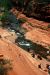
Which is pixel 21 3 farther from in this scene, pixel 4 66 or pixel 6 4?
pixel 4 66

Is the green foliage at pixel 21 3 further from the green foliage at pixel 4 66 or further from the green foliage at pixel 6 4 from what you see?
the green foliage at pixel 4 66

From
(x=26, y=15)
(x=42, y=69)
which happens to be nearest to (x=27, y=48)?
(x=42, y=69)

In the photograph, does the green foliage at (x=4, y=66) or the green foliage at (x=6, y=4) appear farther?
the green foliage at (x=6, y=4)

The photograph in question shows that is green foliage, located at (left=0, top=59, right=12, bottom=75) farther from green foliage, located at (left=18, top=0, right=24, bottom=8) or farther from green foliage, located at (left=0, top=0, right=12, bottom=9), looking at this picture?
green foliage, located at (left=0, top=0, right=12, bottom=9)

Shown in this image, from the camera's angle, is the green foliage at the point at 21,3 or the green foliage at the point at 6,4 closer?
the green foliage at the point at 21,3

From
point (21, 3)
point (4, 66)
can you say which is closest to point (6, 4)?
point (21, 3)

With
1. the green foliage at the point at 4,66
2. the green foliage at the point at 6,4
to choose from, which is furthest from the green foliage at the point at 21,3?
the green foliage at the point at 4,66

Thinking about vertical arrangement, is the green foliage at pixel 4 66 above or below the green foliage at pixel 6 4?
above

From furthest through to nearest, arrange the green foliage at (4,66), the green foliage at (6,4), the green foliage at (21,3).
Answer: the green foliage at (6,4) < the green foliage at (21,3) < the green foliage at (4,66)

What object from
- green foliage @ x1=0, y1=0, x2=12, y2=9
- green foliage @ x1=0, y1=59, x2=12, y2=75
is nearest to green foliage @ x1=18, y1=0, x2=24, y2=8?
green foliage @ x1=0, y1=0, x2=12, y2=9

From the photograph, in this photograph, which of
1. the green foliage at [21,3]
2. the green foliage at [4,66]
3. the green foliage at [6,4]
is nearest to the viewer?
the green foliage at [4,66]

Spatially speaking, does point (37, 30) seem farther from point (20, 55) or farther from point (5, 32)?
point (20, 55)

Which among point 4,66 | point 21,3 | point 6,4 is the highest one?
point 4,66
